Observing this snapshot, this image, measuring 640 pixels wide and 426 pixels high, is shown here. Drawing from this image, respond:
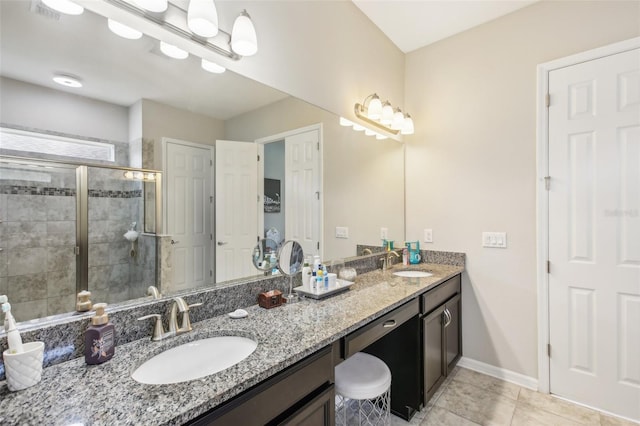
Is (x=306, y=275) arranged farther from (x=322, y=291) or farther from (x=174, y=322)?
(x=174, y=322)

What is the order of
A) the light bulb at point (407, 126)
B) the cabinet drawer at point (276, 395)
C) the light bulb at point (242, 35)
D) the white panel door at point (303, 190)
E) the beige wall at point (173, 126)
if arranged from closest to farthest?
the cabinet drawer at point (276, 395), the beige wall at point (173, 126), the light bulb at point (242, 35), the white panel door at point (303, 190), the light bulb at point (407, 126)

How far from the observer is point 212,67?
4.53 ft

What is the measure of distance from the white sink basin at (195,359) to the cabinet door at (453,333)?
1639mm

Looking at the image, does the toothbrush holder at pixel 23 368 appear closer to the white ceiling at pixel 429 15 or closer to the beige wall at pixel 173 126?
the beige wall at pixel 173 126

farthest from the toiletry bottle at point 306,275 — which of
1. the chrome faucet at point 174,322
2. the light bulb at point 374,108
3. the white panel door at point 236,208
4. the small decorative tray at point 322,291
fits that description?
the light bulb at point 374,108

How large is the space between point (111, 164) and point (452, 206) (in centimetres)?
243

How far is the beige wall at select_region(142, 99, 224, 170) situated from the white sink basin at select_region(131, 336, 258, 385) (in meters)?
0.70

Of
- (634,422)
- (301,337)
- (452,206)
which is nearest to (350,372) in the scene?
(301,337)

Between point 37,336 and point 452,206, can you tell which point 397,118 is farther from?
point 37,336

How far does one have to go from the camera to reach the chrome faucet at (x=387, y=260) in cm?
244

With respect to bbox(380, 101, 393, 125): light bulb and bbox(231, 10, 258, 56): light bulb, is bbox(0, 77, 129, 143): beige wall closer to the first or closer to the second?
bbox(231, 10, 258, 56): light bulb

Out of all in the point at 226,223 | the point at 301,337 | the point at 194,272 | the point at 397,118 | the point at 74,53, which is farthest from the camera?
the point at 397,118

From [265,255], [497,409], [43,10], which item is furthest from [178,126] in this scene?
[497,409]

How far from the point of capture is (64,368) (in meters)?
0.88
